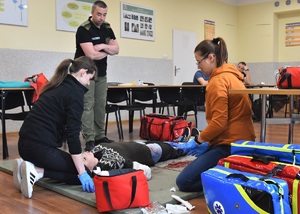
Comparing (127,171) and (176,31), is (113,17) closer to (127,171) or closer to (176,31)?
(176,31)

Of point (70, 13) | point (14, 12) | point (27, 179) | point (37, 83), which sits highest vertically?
point (70, 13)

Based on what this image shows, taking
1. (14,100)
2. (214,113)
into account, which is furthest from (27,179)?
(14,100)

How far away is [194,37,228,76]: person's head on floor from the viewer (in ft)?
7.22

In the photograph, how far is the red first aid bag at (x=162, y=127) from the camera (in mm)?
3895

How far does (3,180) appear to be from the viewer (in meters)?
2.64

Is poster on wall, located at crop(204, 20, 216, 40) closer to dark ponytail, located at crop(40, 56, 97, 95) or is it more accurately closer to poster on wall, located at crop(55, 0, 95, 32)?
poster on wall, located at crop(55, 0, 95, 32)

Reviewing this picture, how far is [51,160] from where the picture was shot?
2264 millimetres

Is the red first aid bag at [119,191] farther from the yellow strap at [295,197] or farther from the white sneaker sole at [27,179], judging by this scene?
the yellow strap at [295,197]

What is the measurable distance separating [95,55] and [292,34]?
6.85 meters

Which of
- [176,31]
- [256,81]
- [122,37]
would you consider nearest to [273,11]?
[256,81]

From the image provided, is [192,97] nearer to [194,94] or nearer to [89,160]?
[194,94]

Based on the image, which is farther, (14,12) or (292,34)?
(292,34)

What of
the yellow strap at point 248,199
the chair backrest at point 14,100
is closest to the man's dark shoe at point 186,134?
the chair backrest at point 14,100

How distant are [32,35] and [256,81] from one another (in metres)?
5.91
